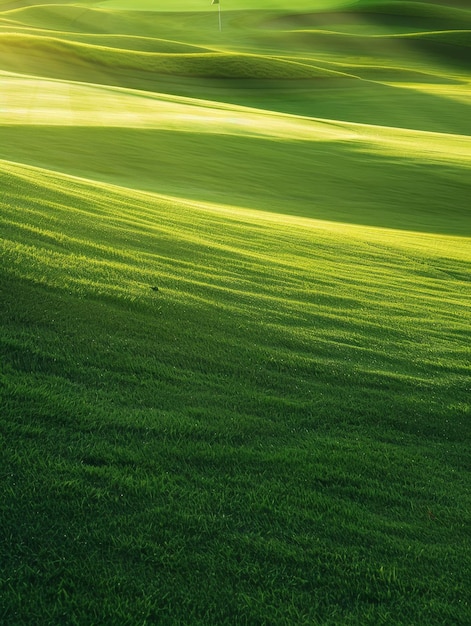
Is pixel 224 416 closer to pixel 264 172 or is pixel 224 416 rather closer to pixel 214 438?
pixel 214 438

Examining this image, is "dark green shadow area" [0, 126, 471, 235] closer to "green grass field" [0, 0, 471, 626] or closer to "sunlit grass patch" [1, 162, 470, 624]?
"green grass field" [0, 0, 471, 626]

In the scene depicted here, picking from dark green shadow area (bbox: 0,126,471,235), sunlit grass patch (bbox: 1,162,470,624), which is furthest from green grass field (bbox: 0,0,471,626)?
dark green shadow area (bbox: 0,126,471,235)

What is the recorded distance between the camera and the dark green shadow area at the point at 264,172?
18922 mm

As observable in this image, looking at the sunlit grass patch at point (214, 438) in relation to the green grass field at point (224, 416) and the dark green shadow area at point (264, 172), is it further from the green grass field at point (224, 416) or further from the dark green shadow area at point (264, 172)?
the dark green shadow area at point (264, 172)

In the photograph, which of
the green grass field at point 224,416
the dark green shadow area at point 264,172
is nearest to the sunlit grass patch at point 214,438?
the green grass field at point 224,416

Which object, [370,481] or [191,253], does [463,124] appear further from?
[370,481]

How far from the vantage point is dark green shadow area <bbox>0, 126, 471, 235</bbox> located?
18.9m

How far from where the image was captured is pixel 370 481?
5.09 metres

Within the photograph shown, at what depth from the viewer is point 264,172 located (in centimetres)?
2269

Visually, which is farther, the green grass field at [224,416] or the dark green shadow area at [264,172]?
the dark green shadow area at [264,172]

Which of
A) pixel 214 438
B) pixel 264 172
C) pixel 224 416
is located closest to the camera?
pixel 214 438

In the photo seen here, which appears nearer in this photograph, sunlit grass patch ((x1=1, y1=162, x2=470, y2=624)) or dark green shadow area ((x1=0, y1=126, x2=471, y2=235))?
sunlit grass patch ((x1=1, y1=162, x2=470, y2=624))

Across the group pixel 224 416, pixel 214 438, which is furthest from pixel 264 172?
pixel 214 438

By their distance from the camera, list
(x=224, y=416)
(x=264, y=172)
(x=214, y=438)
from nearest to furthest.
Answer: (x=214, y=438), (x=224, y=416), (x=264, y=172)
